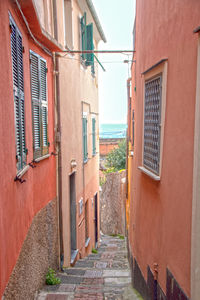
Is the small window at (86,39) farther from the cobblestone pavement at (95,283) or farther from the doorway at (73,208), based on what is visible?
the cobblestone pavement at (95,283)

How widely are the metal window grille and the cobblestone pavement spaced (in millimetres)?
2650

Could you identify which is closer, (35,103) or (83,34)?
Answer: (35,103)

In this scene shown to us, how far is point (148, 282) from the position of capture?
202 inches

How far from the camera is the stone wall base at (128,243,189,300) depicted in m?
3.58

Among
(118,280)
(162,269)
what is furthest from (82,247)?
(162,269)

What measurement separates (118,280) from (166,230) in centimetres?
402

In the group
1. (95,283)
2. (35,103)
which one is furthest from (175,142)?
(95,283)

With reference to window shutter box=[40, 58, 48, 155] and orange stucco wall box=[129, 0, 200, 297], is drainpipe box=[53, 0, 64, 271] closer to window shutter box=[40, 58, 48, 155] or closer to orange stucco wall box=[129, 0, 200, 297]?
window shutter box=[40, 58, 48, 155]

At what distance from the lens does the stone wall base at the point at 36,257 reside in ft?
13.2

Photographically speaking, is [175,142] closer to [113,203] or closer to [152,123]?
[152,123]

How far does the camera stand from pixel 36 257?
547 centimetres

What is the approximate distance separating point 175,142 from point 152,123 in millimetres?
1376

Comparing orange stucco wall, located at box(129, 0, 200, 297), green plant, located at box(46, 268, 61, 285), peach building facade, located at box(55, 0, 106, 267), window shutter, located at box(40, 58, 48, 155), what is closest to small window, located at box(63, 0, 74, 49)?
peach building facade, located at box(55, 0, 106, 267)

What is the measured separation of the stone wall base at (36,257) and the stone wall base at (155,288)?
1.79 m
